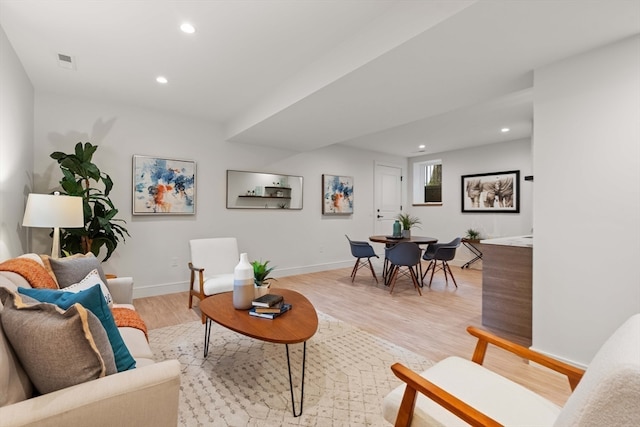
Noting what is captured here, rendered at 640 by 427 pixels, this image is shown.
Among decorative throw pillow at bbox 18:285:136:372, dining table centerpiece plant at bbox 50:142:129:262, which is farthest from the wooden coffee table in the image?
dining table centerpiece plant at bbox 50:142:129:262

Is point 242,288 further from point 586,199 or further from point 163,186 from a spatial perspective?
point 163,186

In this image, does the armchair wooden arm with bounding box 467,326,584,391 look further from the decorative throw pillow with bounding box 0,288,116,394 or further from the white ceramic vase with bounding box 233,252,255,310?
the decorative throw pillow with bounding box 0,288,116,394

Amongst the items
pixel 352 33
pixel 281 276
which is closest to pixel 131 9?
pixel 352 33

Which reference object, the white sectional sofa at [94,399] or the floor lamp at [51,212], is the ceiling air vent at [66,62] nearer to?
the floor lamp at [51,212]

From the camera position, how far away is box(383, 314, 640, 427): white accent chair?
0.62 m

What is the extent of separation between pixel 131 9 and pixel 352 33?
1591 millimetres

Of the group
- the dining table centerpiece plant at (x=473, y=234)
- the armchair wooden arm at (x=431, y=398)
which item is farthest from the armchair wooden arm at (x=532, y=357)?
the dining table centerpiece plant at (x=473, y=234)

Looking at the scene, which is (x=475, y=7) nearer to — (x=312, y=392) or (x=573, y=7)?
(x=573, y=7)

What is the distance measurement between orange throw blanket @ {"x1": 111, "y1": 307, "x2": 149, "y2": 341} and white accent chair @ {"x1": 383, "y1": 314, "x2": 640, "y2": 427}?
5.19ft

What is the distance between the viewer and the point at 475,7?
5.22 ft

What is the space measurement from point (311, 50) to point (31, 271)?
A: 2.53m

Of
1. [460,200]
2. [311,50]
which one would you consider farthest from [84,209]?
[460,200]

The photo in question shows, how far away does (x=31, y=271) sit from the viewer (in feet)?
5.65

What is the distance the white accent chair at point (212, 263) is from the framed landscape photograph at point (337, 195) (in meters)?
2.40
